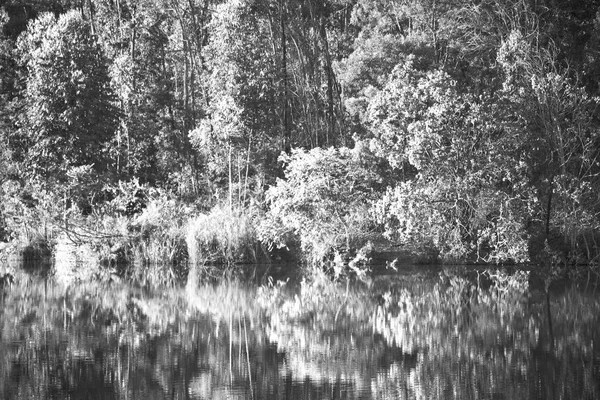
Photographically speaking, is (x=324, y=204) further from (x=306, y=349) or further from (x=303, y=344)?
(x=306, y=349)

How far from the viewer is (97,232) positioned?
71.9 feet

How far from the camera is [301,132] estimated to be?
2944 cm

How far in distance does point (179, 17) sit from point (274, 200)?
11.0m

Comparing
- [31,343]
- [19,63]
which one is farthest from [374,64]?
[31,343]

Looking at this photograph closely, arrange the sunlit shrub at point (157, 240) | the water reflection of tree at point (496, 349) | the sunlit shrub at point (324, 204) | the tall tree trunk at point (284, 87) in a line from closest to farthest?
the water reflection of tree at point (496, 349) → the sunlit shrub at point (324, 204) → the sunlit shrub at point (157, 240) → the tall tree trunk at point (284, 87)

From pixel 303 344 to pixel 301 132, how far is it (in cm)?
1874

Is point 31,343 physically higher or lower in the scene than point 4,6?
lower

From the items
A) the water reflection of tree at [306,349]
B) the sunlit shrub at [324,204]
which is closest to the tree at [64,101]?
the sunlit shrub at [324,204]

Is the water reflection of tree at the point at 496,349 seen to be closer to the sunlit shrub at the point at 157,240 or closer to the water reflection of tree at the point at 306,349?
the water reflection of tree at the point at 306,349

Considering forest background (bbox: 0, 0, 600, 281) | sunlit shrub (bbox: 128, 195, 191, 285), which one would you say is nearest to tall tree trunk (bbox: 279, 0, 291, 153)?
forest background (bbox: 0, 0, 600, 281)

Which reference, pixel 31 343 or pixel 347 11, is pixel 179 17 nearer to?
pixel 347 11

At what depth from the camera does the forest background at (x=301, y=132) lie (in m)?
20.7

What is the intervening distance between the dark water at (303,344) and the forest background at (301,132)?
469 cm

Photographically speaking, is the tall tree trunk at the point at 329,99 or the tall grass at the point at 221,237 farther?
the tall tree trunk at the point at 329,99
